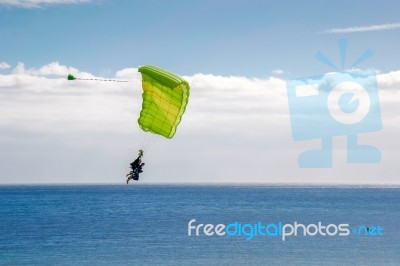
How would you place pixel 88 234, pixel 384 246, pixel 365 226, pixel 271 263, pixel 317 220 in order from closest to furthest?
pixel 271 263 → pixel 384 246 → pixel 88 234 → pixel 365 226 → pixel 317 220

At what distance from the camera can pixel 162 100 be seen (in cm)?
2480

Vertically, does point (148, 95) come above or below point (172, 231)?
above

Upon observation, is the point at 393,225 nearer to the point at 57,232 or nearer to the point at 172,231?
the point at 172,231

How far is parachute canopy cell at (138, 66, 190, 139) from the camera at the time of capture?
23.5 m

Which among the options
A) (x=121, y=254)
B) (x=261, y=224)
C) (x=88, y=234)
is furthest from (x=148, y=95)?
(x=261, y=224)

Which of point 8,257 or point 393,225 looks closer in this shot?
point 8,257

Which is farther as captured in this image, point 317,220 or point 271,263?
point 317,220

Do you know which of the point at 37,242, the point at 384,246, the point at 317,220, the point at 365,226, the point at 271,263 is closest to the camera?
the point at 271,263

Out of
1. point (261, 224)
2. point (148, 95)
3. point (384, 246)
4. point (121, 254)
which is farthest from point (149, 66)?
point (261, 224)

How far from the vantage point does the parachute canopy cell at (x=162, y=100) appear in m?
23.5

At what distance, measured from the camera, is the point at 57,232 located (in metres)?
86.8

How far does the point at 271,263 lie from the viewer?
5531 centimetres

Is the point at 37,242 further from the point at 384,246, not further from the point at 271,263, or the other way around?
the point at 384,246

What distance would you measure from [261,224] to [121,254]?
44.6 metres
